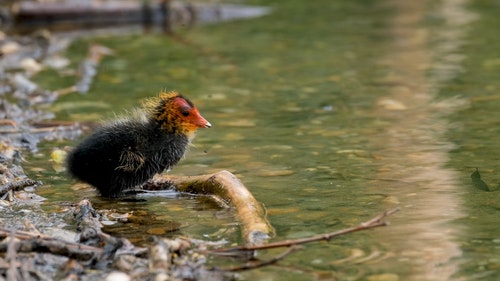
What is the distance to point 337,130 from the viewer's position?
825 centimetres

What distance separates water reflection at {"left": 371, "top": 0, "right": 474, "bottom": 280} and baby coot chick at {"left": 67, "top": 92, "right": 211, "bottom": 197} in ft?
4.52

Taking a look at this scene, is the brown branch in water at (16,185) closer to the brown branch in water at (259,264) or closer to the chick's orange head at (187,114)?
the chick's orange head at (187,114)

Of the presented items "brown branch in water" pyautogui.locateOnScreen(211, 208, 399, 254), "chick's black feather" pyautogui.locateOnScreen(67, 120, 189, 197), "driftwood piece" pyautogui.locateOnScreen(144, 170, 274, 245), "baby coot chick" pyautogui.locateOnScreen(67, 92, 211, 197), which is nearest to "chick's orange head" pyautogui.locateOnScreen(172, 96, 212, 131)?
"baby coot chick" pyautogui.locateOnScreen(67, 92, 211, 197)

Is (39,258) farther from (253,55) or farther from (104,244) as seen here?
(253,55)

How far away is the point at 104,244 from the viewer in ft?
16.3

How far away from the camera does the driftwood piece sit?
5.25 meters

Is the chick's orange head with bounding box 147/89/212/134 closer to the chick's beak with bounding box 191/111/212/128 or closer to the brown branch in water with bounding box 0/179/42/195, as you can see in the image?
the chick's beak with bounding box 191/111/212/128

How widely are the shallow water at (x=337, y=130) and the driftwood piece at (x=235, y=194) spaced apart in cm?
8

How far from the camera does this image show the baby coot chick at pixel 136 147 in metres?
6.28

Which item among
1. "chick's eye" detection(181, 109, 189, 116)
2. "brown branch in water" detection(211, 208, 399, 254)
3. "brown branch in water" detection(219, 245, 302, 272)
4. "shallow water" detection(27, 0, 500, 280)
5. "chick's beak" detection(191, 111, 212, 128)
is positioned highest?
"chick's eye" detection(181, 109, 189, 116)

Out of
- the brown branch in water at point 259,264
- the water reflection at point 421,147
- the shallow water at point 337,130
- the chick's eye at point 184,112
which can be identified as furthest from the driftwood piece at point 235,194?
the water reflection at point 421,147

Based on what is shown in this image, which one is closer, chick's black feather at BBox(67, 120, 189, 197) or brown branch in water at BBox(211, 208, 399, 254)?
brown branch in water at BBox(211, 208, 399, 254)

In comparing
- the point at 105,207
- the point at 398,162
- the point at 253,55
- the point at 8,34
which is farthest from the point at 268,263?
the point at 8,34

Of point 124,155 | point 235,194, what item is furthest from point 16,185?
point 235,194
